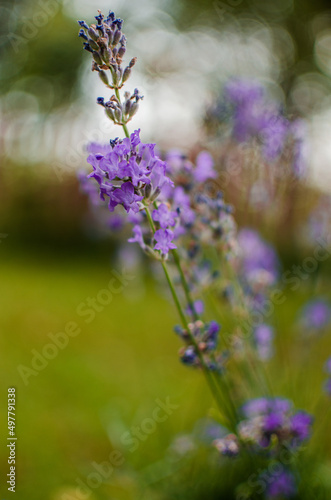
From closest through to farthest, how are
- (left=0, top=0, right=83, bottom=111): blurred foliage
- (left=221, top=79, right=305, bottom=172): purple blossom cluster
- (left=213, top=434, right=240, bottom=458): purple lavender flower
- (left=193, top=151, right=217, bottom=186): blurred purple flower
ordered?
(left=213, top=434, right=240, bottom=458): purple lavender flower, (left=193, top=151, right=217, bottom=186): blurred purple flower, (left=221, top=79, right=305, bottom=172): purple blossom cluster, (left=0, top=0, right=83, bottom=111): blurred foliage

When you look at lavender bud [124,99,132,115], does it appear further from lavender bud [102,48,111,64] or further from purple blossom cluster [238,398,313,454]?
purple blossom cluster [238,398,313,454]

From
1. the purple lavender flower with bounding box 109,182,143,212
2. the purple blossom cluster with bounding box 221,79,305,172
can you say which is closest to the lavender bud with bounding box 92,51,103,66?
the purple lavender flower with bounding box 109,182,143,212

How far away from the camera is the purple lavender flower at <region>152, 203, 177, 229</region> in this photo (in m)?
0.84

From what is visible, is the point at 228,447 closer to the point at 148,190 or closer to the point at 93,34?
the point at 148,190

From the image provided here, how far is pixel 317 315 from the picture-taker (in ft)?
5.68

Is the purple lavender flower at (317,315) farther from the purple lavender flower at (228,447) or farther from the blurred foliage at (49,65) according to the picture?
the blurred foliage at (49,65)

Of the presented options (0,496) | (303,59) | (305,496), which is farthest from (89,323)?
(303,59)

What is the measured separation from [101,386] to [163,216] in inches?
76.7

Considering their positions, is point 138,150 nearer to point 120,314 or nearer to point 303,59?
point 120,314

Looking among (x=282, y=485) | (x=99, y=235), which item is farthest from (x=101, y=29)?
(x=99, y=235)

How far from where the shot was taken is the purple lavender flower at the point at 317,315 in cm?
172

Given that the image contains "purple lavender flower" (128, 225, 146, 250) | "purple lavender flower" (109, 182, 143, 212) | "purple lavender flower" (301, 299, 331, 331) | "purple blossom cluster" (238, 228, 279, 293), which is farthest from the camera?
"purple lavender flower" (301, 299, 331, 331)

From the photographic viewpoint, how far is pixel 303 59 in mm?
10969

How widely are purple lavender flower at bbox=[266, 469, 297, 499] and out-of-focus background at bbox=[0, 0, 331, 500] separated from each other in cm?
29
